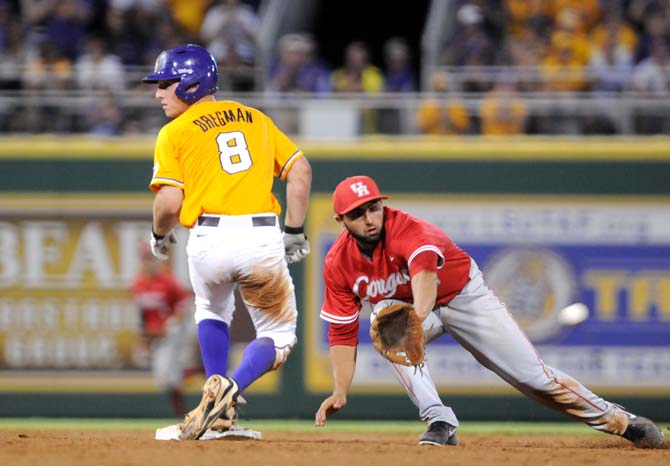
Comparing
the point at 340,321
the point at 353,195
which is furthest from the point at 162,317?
the point at 353,195

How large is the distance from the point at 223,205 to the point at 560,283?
14.7ft

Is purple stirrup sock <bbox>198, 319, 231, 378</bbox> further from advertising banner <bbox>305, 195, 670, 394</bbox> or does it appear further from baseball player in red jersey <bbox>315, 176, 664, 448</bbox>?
advertising banner <bbox>305, 195, 670, 394</bbox>

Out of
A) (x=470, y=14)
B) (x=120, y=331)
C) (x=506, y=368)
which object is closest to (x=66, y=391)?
(x=120, y=331)

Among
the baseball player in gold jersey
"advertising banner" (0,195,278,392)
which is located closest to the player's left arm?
the baseball player in gold jersey

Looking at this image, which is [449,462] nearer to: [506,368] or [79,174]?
[506,368]

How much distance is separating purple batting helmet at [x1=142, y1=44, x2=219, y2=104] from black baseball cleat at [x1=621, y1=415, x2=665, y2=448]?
3.02m

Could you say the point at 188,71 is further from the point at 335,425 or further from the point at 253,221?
the point at 335,425

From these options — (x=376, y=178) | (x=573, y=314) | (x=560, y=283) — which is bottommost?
(x=573, y=314)

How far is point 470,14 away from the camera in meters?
12.1

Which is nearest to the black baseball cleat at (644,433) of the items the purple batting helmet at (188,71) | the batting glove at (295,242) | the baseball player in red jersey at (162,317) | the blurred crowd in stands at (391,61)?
the batting glove at (295,242)

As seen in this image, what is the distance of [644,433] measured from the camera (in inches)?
252

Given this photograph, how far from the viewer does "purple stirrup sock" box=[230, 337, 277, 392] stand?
19.6ft

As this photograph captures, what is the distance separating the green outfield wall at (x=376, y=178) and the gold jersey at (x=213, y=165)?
360 cm

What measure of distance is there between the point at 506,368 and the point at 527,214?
12.3 feet
